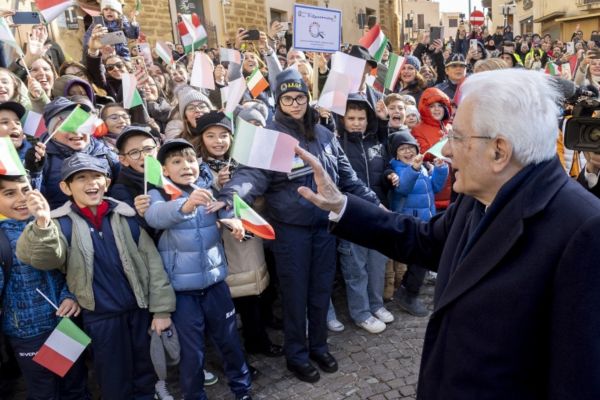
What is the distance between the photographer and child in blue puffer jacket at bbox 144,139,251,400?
3045 mm

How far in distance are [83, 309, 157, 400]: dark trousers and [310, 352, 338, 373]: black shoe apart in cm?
118

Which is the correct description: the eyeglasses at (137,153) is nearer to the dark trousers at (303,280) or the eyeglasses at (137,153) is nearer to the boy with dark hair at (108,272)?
the boy with dark hair at (108,272)

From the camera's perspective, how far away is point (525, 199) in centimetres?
145

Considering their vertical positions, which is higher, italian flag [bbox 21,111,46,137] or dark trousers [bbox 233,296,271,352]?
italian flag [bbox 21,111,46,137]

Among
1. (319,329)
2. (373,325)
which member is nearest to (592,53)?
(373,325)

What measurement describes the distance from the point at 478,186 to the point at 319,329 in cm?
237

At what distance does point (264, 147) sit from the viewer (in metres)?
2.58

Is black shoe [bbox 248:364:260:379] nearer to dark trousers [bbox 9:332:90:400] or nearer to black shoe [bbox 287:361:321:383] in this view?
black shoe [bbox 287:361:321:383]

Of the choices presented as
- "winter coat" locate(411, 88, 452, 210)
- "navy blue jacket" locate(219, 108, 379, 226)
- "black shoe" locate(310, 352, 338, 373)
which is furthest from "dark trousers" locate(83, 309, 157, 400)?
"winter coat" locate(411, 88, 452, 210)

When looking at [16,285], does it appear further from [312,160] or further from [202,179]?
[312,160]

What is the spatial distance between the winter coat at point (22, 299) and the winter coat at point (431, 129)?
3524 millimetres

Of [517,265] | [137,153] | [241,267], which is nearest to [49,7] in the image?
[137,153]

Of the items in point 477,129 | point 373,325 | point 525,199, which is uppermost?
point 477,129

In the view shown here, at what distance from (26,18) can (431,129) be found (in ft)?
13.2
